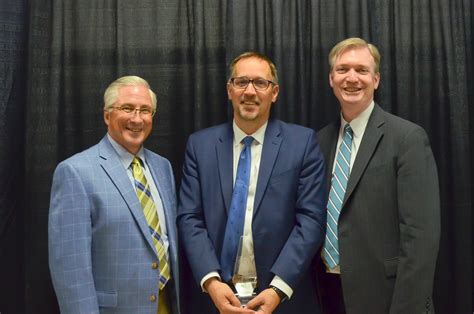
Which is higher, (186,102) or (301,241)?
(186,102)

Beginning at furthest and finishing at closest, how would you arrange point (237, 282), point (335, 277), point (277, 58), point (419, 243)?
point (277, 58) < point (335, 277) < point (237, 282) < point (419, 243)

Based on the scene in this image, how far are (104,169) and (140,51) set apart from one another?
929mm

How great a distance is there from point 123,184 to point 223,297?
1.88 feet

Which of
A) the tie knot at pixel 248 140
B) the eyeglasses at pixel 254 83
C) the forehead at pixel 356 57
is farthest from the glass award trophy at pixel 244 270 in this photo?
the forehead at pixel 356 57

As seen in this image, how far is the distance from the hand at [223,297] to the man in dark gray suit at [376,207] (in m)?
0.43

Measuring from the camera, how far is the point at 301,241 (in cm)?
189

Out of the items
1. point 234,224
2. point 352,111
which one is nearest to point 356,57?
point 352,111

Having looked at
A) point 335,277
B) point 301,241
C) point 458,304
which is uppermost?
point 301,241

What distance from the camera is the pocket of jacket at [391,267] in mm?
1864

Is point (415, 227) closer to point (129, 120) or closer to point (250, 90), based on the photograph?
point (250, 90)

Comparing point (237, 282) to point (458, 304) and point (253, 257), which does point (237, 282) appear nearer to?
point (253, 257)

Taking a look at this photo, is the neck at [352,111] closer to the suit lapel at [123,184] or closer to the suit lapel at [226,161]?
the suit lapel at [226,161]

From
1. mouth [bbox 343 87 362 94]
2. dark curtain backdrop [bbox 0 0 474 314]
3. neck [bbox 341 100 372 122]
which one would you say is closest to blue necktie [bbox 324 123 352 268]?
neck [bbox 341 100 372 122]

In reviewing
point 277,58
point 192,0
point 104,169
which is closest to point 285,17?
point 277,58
